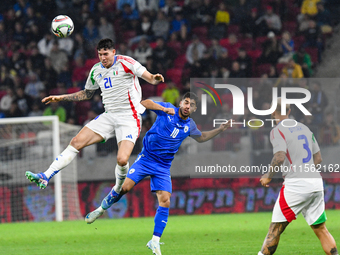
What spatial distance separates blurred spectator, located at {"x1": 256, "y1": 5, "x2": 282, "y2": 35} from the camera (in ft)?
→ 58.3

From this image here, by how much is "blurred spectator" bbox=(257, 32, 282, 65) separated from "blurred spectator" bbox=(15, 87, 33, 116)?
7654 millimetres

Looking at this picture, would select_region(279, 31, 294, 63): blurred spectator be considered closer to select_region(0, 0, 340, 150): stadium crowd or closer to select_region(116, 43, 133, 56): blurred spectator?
select_region(0, 0, 340, 150): stadium crowd

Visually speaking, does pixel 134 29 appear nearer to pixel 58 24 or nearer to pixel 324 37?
pixel 324 37

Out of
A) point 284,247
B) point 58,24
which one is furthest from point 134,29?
point 284,247

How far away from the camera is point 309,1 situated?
18.2 meters

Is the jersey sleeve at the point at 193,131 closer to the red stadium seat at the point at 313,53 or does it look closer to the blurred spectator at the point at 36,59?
the red stadium seat at the point at 313,53

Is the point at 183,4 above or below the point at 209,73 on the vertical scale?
above

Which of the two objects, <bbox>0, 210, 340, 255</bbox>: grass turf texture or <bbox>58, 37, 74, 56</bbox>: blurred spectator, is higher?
<bbox>58, 37, 74, 56</bbox>: blurred spectator

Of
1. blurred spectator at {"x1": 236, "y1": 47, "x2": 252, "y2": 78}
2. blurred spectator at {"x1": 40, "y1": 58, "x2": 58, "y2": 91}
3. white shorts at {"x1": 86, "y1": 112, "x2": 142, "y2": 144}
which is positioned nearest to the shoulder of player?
white shorts at {"x1": 86, "y1": 112, "x2": 142, "y2": 144}

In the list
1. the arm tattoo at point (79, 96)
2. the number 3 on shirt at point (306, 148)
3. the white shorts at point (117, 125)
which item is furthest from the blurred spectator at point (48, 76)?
the number 3 on shirt at point (306, 148)

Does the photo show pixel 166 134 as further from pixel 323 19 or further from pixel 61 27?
pixel 323 19

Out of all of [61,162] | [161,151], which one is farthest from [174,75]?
[61,162]

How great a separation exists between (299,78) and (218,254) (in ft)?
30.0

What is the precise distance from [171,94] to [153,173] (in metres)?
8.15
